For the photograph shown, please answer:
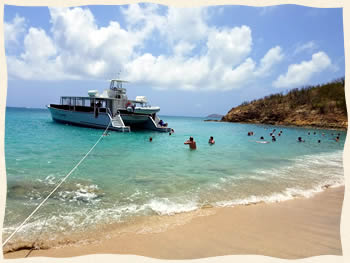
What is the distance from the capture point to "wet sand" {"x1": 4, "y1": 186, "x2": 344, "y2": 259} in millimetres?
2852

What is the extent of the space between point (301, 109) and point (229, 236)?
65106mm

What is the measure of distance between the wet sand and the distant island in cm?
4738

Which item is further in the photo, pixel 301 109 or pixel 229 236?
pixel 301 109

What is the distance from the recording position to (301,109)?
2282 inches

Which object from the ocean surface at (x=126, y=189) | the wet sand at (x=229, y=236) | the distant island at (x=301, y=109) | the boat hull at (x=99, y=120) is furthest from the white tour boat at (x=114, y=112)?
the distant island at (x=301, y=109)

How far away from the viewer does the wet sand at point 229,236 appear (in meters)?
2.85

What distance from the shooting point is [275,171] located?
30.7ft

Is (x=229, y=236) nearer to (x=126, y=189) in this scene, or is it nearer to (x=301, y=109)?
(x=126, y=189)

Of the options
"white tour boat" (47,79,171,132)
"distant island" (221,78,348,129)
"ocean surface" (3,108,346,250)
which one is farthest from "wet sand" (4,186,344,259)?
"distant island" (221,78,348,129)

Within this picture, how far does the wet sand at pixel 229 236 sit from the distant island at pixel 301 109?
4738cm

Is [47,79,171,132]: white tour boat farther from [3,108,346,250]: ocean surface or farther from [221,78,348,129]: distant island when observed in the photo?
[221,78,348,129]: distant island

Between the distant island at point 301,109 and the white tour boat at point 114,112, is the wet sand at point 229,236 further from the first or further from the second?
the distant island at point 301,109

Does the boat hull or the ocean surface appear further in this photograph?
the boat hull

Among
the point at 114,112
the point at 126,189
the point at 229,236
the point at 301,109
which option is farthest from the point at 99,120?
the point at 301,109
